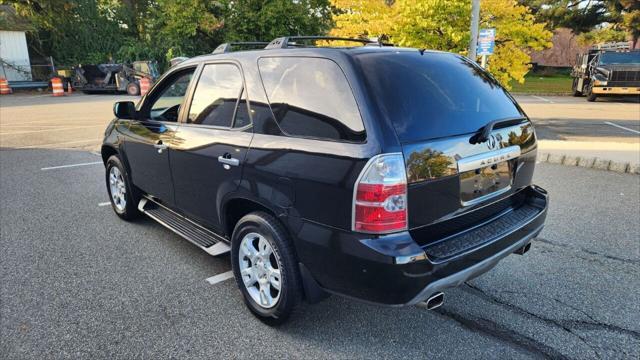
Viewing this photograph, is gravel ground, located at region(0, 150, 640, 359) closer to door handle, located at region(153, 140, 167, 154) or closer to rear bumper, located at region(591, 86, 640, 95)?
door handle, located at region(153, 140, 167, 154)

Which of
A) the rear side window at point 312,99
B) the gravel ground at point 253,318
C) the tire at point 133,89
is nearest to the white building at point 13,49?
the tire at point 133,89

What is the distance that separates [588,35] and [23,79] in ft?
128

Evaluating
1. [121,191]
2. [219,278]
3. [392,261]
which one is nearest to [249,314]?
[219,278]

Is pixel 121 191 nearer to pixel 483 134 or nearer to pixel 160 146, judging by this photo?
pixel 160 146

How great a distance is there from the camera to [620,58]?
19516 millimetres

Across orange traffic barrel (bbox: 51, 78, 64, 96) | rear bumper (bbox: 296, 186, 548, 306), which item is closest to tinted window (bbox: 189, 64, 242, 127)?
rear bumper (bbox: 296, 186, 548, 306)

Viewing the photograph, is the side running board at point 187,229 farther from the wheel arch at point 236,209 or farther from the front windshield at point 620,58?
the front windshield at point 620,58

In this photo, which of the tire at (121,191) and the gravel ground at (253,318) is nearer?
the gravel ground at (253,318)

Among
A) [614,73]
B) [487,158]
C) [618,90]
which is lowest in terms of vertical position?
[618,90]

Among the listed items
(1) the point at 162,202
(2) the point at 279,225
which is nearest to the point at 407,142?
(2) the point at 279,225

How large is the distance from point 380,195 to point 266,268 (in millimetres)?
1052

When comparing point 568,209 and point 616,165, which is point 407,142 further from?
point 616,165

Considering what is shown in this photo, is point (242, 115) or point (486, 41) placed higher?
point (486, 41)

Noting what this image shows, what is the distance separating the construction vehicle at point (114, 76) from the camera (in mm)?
23156
